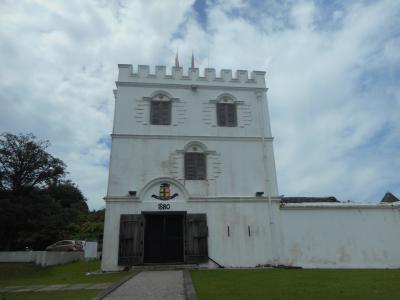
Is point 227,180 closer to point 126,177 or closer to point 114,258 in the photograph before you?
point 126,177

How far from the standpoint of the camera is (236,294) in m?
7.86

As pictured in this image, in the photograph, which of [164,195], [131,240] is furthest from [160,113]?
[131,240]

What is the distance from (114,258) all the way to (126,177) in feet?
12.4

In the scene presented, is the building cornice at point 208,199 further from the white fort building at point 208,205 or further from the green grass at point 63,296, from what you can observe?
the green grass at point 63,296

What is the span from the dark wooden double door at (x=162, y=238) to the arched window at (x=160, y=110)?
4888mm

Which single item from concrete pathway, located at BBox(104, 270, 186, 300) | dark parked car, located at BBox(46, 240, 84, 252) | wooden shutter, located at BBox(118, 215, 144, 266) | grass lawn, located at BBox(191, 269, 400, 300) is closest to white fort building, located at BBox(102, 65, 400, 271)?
wooden shutter, located at BBox(118, 215, 144, 266)

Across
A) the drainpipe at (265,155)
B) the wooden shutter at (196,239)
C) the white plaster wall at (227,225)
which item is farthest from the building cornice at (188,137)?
the wooden shutter at (196,239)

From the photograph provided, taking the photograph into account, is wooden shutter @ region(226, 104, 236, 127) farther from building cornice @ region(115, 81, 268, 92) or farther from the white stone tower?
building cornice @ region(115, 81, 268, 92)

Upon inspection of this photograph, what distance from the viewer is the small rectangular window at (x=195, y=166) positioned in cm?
1683

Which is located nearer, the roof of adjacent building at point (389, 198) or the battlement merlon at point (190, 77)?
the battlement merlon at point (190, 77)

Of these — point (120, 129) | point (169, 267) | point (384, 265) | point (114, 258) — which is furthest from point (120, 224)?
point (384, 265)

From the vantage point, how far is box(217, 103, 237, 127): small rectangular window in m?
18.2

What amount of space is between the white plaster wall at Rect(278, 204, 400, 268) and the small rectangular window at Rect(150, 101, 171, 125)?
766cm

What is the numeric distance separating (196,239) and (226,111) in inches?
279
